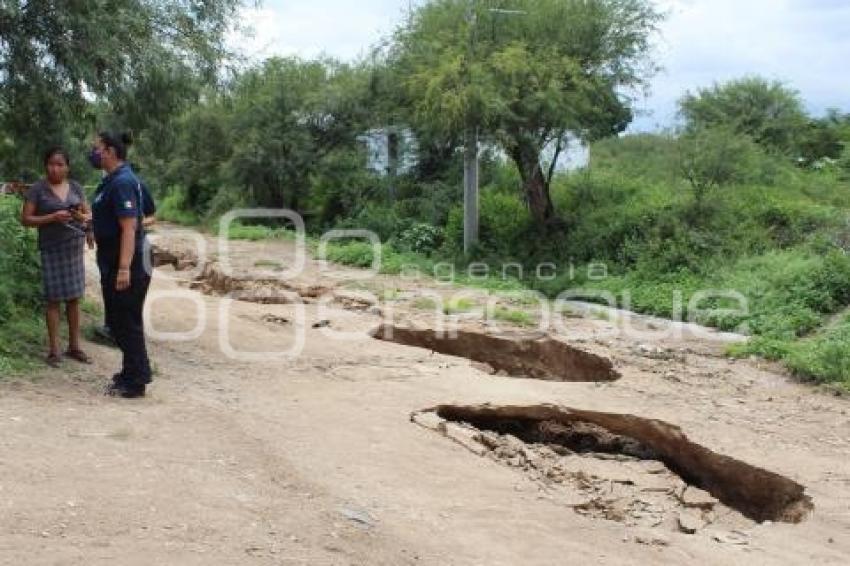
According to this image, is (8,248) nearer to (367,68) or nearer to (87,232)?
(87,232)

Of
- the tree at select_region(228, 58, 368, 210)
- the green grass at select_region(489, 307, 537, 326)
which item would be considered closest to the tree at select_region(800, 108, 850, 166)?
the tree at select_region(228, 58, 368, 210)

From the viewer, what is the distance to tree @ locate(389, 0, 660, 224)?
1498 centimetres

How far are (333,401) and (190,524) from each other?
3.07 meters

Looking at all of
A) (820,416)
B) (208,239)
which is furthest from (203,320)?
(208,239)

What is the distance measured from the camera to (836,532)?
520 centimetres

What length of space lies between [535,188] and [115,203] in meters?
12.3

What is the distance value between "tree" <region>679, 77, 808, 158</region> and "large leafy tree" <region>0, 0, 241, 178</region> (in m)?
16.3

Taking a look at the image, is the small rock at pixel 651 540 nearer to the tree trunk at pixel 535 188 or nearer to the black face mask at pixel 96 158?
the black face mask at pixel 96 158

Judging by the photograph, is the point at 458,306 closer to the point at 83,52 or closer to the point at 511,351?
the point at 511,351

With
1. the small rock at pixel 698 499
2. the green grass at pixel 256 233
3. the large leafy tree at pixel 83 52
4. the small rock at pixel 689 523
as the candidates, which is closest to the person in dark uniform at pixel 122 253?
the large leafy tree at pixel 83 52

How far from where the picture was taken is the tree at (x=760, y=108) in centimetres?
2292

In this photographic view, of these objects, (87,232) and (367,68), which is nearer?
(87,232)

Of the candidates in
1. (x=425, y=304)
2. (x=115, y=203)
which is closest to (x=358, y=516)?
(x=115, y=203)

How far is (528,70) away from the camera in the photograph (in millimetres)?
14930
